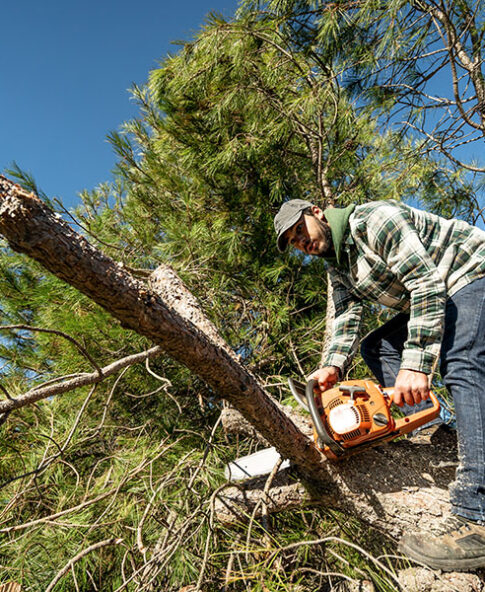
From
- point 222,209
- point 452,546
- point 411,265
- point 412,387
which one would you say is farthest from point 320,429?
point 222,209

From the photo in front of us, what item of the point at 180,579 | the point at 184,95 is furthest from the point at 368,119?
the point at 180,579

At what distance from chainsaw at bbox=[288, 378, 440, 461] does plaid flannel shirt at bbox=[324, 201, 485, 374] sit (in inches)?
6.0

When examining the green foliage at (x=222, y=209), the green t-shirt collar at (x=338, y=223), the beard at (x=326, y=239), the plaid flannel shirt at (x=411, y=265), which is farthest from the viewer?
the green foliage at (x=222, y=209)

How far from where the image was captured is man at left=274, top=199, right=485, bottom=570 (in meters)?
0.97

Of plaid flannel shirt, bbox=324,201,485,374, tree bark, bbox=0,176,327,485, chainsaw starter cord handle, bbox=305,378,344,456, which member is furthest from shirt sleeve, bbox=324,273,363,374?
tree bark, bbox=0,176,327,485

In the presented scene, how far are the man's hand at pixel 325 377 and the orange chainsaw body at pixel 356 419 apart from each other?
11 centimetres

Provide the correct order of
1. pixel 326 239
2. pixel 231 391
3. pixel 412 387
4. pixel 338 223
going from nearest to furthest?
pixel 231 391, pixel 412 387, pixel 338 223, pixel 326 239

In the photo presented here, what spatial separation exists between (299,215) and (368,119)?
1.26 metres

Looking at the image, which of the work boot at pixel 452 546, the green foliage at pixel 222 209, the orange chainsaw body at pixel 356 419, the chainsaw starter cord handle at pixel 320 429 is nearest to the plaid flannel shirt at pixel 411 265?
the orange chainsaw body at pixel 356 419

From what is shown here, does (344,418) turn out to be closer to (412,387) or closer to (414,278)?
(412,387)

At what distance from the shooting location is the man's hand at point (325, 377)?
127 cm

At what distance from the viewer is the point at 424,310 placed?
1025 mm

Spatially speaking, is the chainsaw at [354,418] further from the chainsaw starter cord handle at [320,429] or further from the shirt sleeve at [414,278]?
the shirt sleeve at [414,278]

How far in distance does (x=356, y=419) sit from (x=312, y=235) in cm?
62
